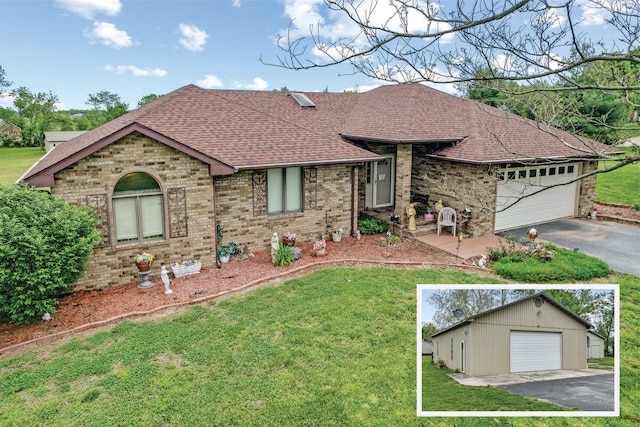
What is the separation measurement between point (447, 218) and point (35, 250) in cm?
1148

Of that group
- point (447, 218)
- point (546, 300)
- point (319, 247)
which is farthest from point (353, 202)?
point (546, 300)

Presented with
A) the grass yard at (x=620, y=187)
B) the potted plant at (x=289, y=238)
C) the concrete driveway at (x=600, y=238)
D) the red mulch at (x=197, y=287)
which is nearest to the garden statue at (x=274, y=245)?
the red mulch at (x=197, y=287)

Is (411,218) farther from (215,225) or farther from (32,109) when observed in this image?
(32,109)

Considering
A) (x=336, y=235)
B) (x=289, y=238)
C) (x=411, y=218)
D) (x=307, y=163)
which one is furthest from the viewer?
(x=411, y=218)

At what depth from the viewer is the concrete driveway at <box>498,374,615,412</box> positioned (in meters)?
2.84

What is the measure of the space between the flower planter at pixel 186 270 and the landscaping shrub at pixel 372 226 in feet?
18.5

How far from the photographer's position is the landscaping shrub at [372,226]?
14961 mm

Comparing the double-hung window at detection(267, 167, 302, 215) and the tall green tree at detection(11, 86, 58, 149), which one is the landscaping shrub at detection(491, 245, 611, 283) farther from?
the tall green tree at detection(11, 86, 58, 149)

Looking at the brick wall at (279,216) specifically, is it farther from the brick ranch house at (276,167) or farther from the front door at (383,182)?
the front door at (383,182)

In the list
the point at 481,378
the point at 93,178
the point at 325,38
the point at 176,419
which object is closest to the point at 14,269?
the point at 93,178

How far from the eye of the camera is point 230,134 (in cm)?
1383

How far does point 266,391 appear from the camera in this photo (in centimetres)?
652

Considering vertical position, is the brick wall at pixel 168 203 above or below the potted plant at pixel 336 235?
above

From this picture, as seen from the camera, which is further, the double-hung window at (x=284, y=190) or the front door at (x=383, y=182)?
the front door at (x=383, y=182)
